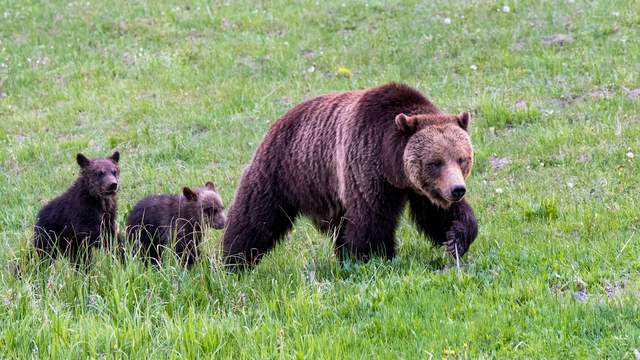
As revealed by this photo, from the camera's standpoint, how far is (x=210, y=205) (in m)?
9.51

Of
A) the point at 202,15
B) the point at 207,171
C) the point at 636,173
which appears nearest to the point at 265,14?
the point at 202,15

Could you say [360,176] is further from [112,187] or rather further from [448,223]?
[112,187]

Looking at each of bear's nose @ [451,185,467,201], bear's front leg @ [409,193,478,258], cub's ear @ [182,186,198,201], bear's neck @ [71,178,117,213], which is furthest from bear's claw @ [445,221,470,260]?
bear's neck @ [71,178,117,213]

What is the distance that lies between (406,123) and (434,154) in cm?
33

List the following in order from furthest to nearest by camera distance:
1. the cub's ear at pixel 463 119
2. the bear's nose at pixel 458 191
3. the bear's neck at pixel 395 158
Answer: the cub's ear at pixel 463 119, the bear's neck at pixel 395 158, the bear's nose at pixel 458 191

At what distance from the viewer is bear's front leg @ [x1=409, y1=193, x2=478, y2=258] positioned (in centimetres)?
697

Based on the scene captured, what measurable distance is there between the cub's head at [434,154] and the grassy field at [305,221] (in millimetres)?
638

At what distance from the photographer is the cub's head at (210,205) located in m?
9.43

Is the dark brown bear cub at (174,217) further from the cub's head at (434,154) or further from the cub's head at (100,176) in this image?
the cub's head at (434,154)

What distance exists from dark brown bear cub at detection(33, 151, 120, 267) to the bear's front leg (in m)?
3.22

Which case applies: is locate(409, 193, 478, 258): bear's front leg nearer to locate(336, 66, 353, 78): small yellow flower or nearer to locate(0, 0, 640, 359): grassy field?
locate(0, 0, 640, 359): grassy field

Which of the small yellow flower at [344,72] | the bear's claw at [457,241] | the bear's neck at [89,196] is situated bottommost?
the small yellow flower at [344,72]

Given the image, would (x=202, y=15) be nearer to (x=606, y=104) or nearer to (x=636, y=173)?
(x=606, y=104)

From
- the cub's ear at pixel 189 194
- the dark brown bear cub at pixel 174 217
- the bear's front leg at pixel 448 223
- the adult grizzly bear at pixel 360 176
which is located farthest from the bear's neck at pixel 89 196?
the bear's front leg at pixel 448 223
